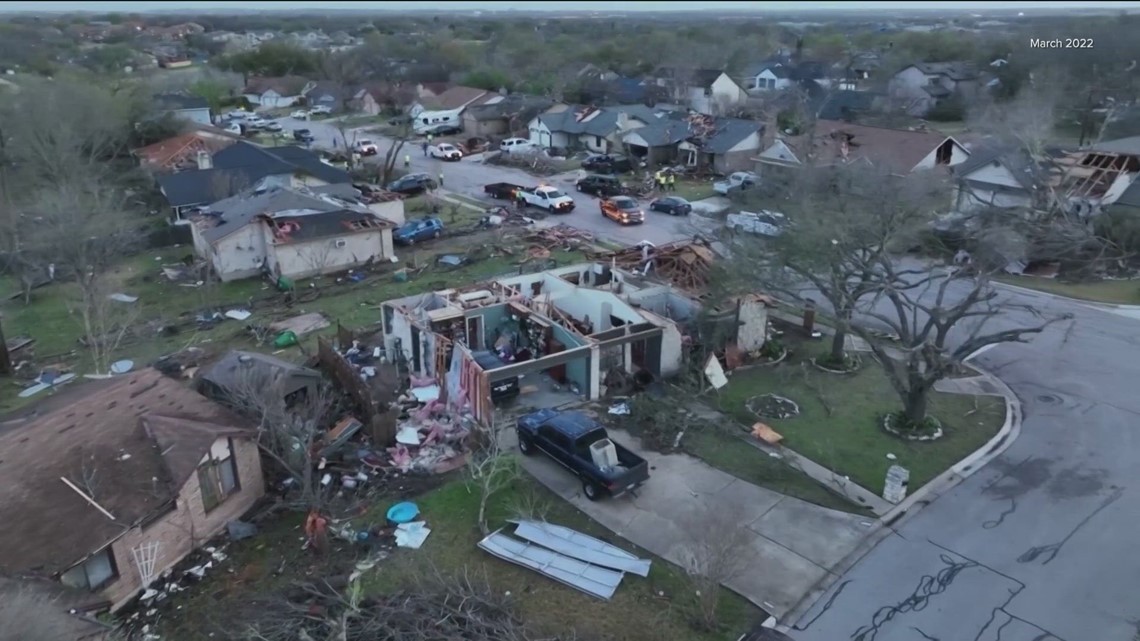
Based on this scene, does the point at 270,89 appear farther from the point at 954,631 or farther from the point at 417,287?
the point at 954,631

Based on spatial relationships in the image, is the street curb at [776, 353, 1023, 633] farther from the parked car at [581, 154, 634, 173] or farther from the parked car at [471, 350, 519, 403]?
the parked car at [581, 154, 634, 173]

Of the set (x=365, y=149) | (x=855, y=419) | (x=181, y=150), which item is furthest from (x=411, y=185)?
(x=855, y=419)

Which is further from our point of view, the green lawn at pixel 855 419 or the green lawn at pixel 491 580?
the green lawn at pixel 855 419

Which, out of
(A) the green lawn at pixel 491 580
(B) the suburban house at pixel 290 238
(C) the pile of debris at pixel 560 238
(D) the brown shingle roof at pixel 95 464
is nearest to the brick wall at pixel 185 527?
(D) the brown shingle roof at pixel 95 464

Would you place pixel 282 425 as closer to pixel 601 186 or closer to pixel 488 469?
pixel 488 469

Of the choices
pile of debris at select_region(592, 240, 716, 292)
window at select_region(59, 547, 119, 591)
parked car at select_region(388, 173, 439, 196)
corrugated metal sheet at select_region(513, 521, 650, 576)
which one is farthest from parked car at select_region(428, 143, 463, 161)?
window at select_region(59, 547, 119, 591)

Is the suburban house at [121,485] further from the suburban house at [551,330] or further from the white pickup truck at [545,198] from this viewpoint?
the white pickup truck at [545,198]
